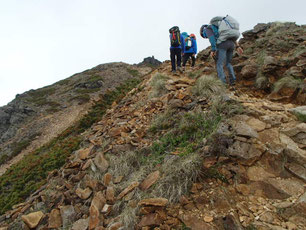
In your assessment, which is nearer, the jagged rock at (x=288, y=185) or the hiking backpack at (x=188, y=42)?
the jagged rock at (x=288, y=185)

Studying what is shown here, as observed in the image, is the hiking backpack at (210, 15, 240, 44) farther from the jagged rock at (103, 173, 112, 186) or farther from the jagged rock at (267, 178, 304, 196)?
the jagged rock at (103, 173, 112, 186)

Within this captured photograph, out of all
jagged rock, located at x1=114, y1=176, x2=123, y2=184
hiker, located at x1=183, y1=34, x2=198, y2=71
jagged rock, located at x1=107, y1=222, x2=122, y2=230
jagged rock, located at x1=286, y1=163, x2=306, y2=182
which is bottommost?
jagged rock, located at x1=107, y1=222, x2=122, y2=230

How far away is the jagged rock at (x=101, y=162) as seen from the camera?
473cm

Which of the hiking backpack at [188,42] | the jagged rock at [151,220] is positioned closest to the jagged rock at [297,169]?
the jagged rock at [151,220]

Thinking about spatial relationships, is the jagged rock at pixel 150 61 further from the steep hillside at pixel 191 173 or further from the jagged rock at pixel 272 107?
the jagged rock at pixel 272 107

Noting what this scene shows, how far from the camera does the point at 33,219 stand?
4.32 metres

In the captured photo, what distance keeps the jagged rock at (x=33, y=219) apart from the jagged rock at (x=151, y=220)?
8.62ft

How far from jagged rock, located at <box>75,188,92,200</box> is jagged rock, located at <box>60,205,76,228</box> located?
0.27 metres

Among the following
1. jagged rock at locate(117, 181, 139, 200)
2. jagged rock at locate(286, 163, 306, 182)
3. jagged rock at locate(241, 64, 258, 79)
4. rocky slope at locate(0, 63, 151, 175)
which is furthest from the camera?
rocky slope at locate(0, 63, 151, 175)

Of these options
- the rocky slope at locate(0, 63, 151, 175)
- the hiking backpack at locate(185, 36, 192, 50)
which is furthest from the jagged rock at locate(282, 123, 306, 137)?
the rocky slope at locate(0, 63, 151, 175)

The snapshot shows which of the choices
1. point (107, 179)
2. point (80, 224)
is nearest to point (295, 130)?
point (107, 179)

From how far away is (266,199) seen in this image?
9.37 feet

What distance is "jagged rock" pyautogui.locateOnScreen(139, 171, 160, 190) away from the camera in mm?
3648

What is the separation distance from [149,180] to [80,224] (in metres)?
1.41
